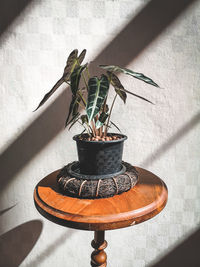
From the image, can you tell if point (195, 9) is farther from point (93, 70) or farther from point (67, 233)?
point (67, 233)

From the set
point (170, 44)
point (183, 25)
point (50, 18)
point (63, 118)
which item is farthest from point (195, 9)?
point (63, 118)

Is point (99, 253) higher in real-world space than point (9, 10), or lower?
lower

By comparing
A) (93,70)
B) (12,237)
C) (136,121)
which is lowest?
(12,237)

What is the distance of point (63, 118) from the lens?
126 cm

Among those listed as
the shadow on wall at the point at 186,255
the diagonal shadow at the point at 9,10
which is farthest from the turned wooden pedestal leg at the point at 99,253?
the diagonal shadow at the point at 9,10

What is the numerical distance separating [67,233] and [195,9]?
1632 millimetres

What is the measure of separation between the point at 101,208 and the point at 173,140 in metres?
0.74

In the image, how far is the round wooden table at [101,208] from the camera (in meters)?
0.66

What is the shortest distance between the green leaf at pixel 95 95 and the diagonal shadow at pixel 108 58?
0.60 m

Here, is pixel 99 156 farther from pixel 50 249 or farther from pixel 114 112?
pixel 50 249

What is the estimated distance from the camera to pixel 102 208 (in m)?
0.70

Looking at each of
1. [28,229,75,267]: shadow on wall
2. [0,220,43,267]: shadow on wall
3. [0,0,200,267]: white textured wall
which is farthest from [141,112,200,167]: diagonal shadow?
[0,220,43,267]: shadow on wall

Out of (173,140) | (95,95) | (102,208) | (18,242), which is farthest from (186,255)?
(95,95)

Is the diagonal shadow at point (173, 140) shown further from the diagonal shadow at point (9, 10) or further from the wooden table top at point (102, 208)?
the diagonal shadow at point (9, 10)
